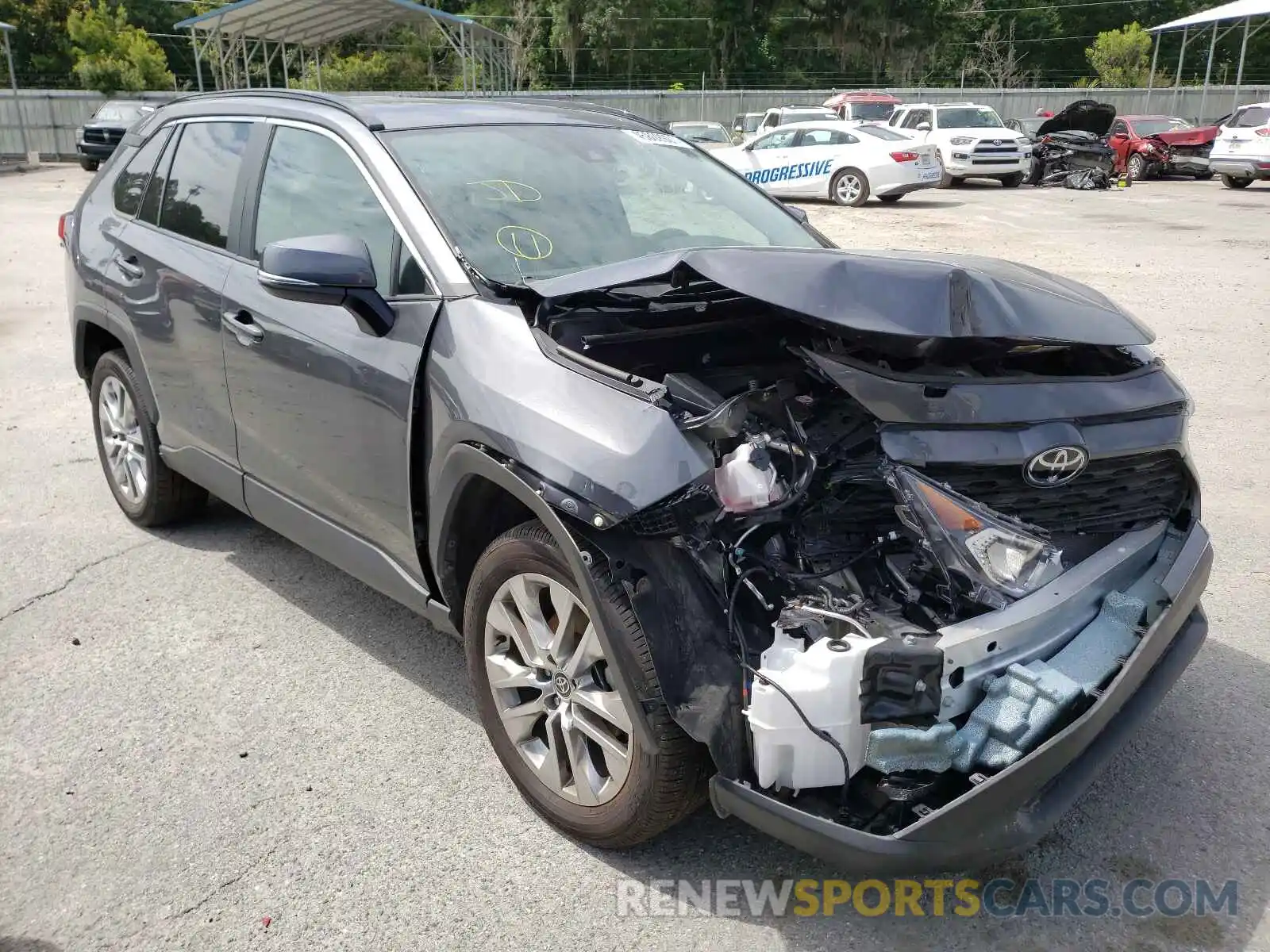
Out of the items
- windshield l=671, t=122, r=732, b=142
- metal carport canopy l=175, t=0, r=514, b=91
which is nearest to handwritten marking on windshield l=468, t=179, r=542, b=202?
windshield l=671, t=122, r=732, b=142

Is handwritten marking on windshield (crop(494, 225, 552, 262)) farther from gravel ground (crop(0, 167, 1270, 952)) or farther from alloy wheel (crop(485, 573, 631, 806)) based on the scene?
gravel ground (crop(0, 167, 1270, 952))

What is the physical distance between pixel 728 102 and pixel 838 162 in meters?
21.3

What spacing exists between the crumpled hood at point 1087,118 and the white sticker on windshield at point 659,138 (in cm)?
2600

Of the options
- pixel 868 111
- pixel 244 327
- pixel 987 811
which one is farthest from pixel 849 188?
pixel 987 811

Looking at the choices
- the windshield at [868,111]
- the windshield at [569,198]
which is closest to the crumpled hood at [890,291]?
the windshield at [569,198]

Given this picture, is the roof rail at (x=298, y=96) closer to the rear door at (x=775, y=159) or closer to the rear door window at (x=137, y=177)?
the rear door window at (x=137, y=177)

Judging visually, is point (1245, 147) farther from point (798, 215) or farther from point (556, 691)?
point (556, 691)

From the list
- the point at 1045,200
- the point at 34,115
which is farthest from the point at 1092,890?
the point at 34,115

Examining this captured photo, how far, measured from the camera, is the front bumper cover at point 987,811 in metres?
2.25

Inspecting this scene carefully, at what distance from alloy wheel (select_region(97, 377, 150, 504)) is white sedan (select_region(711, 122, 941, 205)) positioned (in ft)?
53.5

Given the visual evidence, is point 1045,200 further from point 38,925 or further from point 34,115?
point 34,115

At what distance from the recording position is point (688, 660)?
248 centimetres

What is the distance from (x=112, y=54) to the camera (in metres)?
44.7

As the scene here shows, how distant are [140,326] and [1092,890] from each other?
4.09m
